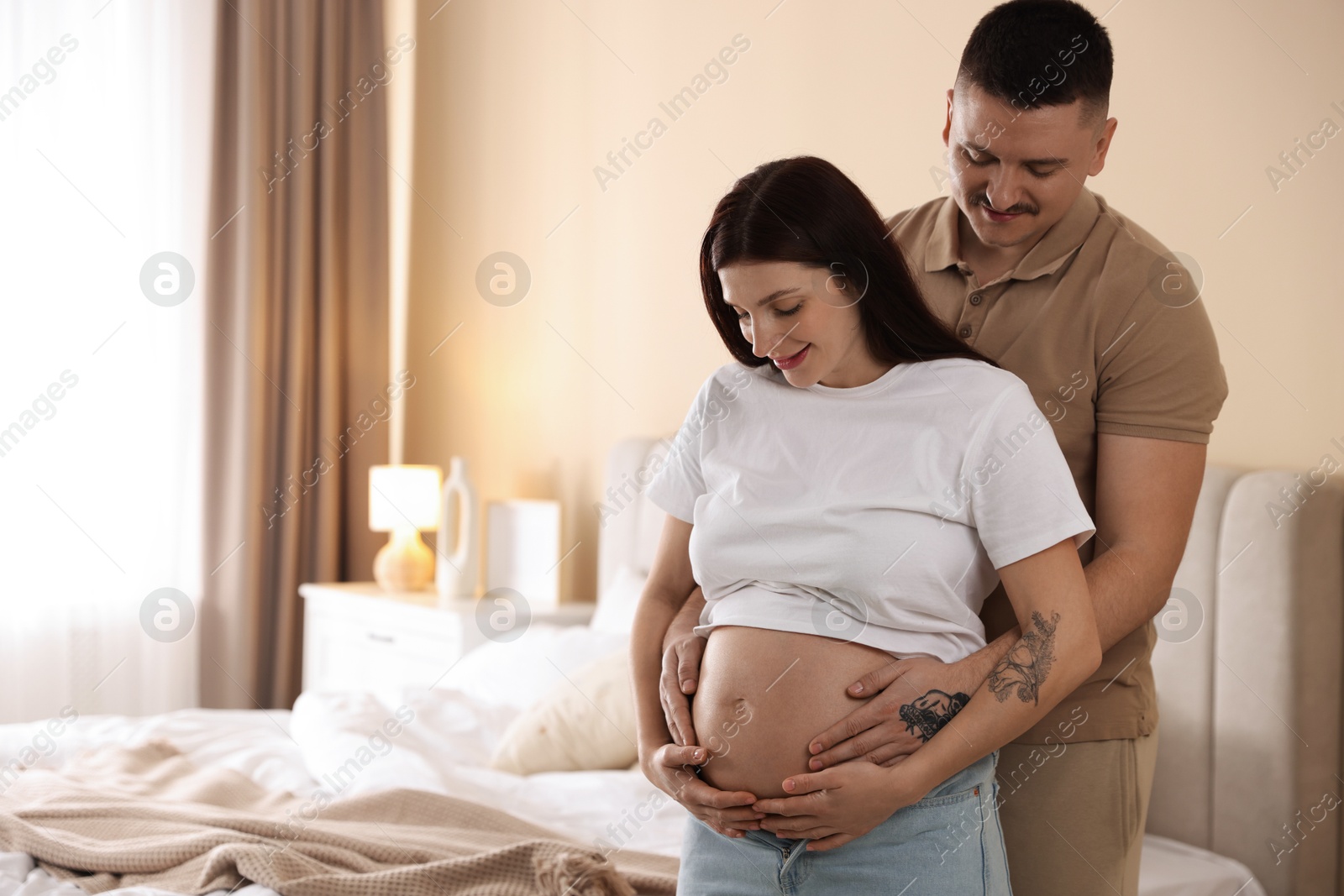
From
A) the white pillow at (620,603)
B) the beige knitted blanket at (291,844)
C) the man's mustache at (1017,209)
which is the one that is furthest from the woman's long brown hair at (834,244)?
the white pillow at (620,603)

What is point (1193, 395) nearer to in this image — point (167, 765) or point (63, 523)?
point (167, 765)

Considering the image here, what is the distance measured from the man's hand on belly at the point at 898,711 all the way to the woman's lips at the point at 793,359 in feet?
1.02

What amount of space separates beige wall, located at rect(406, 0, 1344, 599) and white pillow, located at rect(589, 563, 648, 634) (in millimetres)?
521

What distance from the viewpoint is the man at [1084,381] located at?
1.15m

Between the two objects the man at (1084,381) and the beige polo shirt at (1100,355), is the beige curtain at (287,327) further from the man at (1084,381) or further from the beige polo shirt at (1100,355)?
the beige polo shirt at (1100,355)

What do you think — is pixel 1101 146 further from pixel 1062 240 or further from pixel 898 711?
pixel 898 711

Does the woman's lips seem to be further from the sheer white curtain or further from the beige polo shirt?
the sheer white curtain

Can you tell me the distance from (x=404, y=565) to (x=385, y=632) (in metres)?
0.26

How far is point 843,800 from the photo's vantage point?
3.27 feet

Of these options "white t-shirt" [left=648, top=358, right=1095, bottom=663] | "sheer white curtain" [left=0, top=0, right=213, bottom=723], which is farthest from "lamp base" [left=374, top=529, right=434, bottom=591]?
"white t-shirt" [left=648, top=358, right=1095, bottom=663]

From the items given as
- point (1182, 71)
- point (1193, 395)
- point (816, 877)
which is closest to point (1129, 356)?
point (1193, 395)

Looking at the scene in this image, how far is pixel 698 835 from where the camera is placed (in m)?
1.15

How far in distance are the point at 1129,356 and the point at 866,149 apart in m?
1.60

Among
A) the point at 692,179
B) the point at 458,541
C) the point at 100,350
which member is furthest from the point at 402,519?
the point at 692,179
